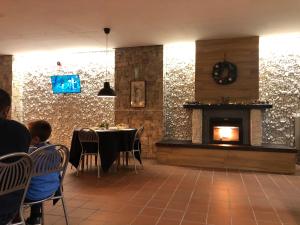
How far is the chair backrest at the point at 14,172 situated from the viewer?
61.2 inches

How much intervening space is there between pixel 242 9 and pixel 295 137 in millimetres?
3114

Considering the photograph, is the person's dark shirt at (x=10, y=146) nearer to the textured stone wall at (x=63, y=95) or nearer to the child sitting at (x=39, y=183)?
the child sitting at (x=39, y=183)

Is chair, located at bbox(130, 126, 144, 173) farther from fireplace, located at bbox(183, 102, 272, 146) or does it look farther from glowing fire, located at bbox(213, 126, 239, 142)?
glowing fire, located at bbox(213, 126, 239, 142)

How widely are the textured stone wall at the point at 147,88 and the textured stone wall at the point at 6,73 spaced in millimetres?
3140

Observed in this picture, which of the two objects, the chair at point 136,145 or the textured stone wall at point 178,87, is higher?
the textured stone wall at point 178,87

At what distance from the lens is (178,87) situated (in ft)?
21.9

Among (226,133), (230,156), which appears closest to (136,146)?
(230,156)

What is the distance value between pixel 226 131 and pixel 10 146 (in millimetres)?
4984

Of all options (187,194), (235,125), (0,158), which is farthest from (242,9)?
(0,158)

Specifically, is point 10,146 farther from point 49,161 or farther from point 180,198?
point 180,198

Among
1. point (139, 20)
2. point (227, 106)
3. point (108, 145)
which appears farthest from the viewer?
point (227, 106)

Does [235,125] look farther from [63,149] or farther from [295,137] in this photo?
[63,149]

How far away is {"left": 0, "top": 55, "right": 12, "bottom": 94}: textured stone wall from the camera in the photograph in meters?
7.57

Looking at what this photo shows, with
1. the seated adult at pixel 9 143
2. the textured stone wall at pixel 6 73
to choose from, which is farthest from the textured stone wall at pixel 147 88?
the seated adult at pixel 9 143
